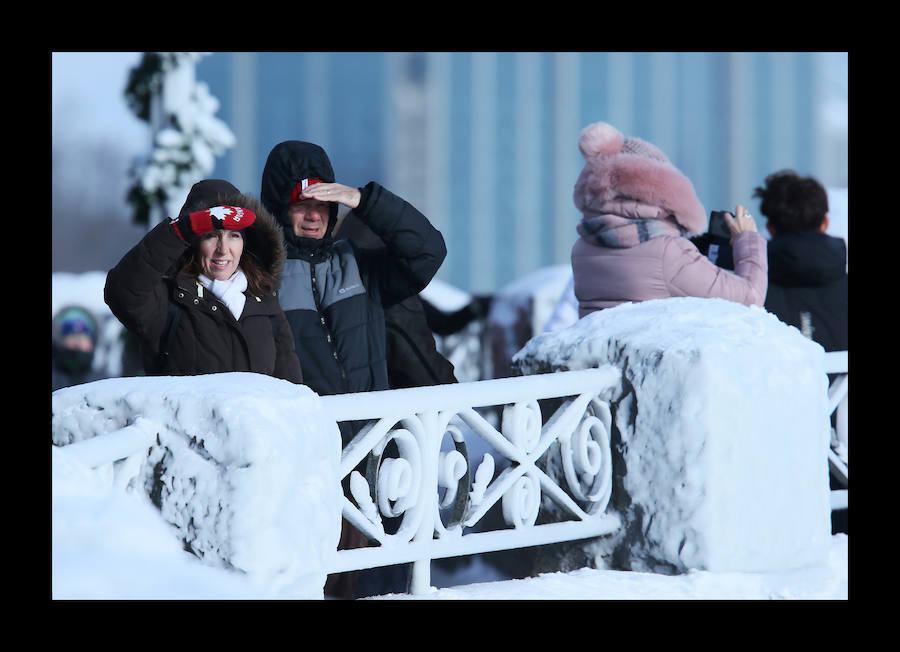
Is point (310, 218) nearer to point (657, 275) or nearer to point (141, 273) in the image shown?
point (141, 273)

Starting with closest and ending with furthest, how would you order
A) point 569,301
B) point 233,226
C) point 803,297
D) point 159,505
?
point 159,505 < point 233,226 < point 803,297 < point 569,301

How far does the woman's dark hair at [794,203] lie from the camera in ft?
16.4

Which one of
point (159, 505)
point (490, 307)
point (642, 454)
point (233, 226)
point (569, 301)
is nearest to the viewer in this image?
point (159, 505)

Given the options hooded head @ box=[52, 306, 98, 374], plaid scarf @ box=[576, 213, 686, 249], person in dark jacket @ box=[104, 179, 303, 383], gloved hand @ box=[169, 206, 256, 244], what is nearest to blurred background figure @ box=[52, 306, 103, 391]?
hooded head @ box=[52, 306, 98, 374]

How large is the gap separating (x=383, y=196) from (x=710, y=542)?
4.68ft

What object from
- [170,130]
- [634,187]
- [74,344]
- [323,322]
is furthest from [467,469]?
[74,344]

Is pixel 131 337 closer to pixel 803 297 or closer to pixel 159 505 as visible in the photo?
pixel 803 297

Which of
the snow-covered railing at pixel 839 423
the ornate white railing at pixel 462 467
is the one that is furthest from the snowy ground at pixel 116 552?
the snow-covered railing at pixel 839 423

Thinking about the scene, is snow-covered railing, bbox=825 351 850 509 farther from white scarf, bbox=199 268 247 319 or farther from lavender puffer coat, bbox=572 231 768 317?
white scarf, bbox=199 268 247 319

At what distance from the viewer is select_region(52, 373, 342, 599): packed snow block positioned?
266 cm

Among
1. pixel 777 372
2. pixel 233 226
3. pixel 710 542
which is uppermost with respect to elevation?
pixel 233 226

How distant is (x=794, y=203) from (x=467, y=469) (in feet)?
7.51

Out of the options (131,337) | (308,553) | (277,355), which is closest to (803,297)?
(277,355)

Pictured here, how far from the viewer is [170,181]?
8.16 m
